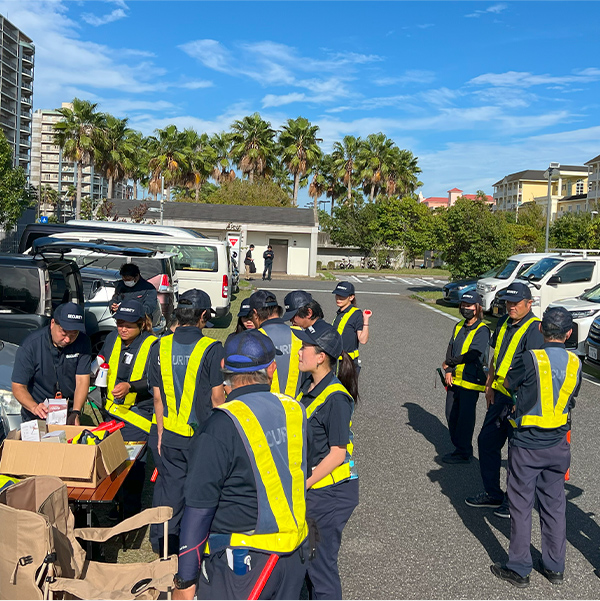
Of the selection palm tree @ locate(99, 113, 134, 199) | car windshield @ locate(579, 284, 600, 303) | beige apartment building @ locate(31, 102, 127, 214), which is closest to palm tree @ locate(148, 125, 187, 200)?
palm tree @ locate(99, 113, 134, 199)

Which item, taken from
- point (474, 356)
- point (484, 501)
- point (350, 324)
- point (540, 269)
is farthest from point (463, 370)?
point (540, 269)

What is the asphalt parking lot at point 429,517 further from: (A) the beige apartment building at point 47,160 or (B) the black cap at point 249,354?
(A) the beige apartment building at point 47,160

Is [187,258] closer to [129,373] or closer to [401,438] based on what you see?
[401,438]

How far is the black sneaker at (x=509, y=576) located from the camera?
444cm

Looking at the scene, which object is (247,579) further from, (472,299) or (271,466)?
(472,299)

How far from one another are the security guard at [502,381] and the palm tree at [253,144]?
1991 inches

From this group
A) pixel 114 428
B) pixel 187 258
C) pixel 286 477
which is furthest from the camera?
pixel 187 258

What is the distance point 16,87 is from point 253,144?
54.7 metres

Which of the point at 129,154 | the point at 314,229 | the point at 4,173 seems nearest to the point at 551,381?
the point at 314,229

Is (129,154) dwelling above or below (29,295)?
above

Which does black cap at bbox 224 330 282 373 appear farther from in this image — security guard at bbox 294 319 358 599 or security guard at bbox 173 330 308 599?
security guard at bbox 294 319 358 599

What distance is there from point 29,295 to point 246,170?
1904 inches

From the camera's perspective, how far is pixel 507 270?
2172 centimetres

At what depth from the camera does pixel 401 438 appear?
7953mm
